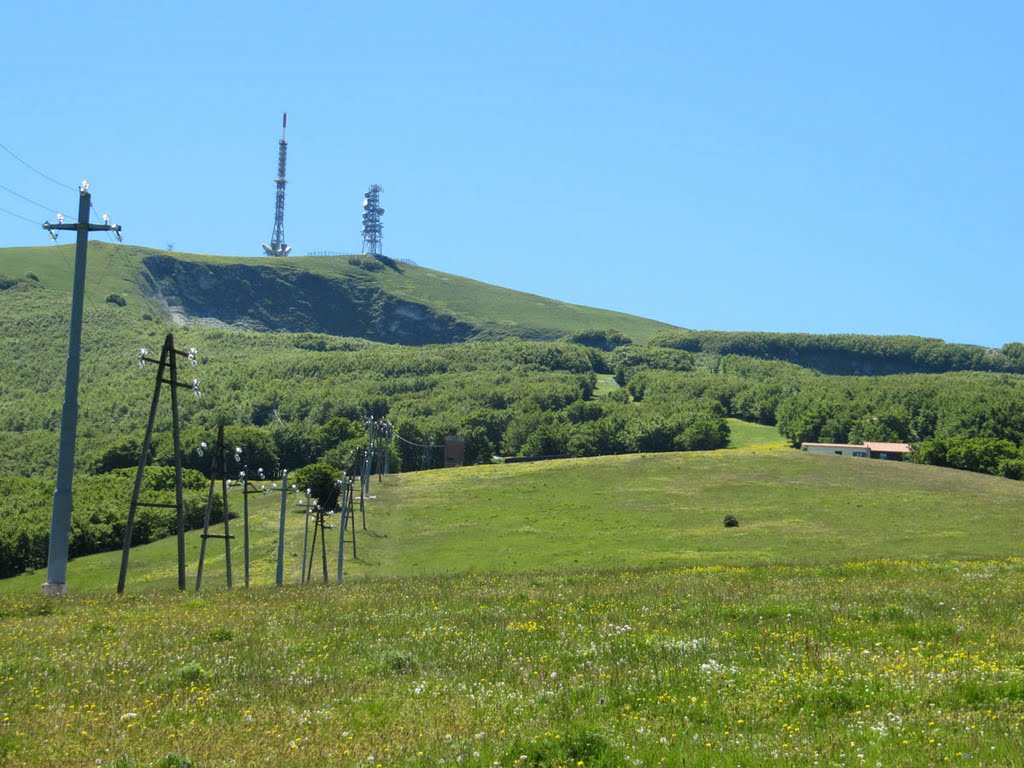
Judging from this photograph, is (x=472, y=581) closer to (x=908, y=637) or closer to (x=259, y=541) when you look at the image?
(x=908, y=637)

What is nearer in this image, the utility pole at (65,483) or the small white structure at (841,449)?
the utility pole at (65,483)

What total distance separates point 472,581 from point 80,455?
17948 centimetres

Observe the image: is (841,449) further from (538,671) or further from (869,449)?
(538,671)

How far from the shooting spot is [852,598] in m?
24.6

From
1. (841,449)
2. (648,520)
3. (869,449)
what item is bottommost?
(648,520)

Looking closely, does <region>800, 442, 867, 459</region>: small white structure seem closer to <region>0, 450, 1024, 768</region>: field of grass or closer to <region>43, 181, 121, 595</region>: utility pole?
<region>0, 450, 1024, 768</region>: field of grass

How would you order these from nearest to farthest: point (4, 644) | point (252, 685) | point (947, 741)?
point (947, 741), point (252, 685), point (4, 644)

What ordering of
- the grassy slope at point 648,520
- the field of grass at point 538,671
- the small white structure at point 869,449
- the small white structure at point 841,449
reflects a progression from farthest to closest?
the small white structure at point 869,449
the small white structure at point 841,449
the grassy slope at point 648,520
the field of grass at point 538,671

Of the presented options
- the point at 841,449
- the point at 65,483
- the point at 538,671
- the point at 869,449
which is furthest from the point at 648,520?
the point at 538,671

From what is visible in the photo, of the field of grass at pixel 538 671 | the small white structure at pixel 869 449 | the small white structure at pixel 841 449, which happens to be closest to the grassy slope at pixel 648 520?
the small white structure at pixel 841 449

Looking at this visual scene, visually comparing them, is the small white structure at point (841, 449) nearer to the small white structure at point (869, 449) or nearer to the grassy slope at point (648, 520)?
the small white structure at point (869, 449)

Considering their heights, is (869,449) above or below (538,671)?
below

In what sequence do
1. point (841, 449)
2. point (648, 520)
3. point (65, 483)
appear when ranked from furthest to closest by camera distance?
point (841, 449) < point (648, 520) < point (65, 483)


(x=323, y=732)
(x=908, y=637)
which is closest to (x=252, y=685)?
(x=323, y=732)
